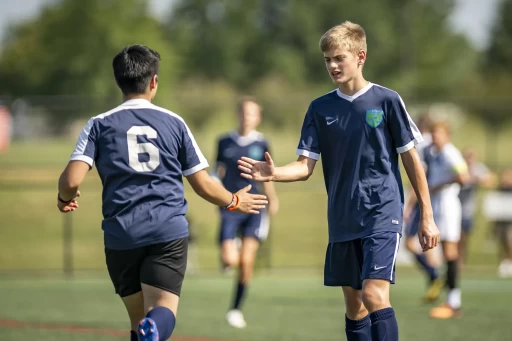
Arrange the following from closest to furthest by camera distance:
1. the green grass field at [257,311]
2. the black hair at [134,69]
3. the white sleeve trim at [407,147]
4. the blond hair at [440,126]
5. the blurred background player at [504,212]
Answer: the black hair at [134,69]
the white sleeve trim at [407,147]
the green grass field at [257,311]
the blond hair at [440,126]
the blurred background player at [504,212]

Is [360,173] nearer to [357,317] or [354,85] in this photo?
[354,85]

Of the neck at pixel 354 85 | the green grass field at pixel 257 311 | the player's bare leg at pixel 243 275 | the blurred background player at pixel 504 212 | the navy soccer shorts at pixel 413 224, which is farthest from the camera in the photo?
the blurred background player at pixel 504 212

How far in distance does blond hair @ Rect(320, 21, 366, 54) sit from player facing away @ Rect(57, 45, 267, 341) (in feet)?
3.72

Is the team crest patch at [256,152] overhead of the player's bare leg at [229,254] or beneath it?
overhead

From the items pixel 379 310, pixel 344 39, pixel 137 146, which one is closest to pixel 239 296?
pixel 379 310

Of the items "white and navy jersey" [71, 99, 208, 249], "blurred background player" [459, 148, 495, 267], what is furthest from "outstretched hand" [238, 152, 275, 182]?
"blurred background player" [459, 148, 495, 267]

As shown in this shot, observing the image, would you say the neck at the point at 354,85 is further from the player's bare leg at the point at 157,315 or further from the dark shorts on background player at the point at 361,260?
the player's bare leg at the point at 157,315

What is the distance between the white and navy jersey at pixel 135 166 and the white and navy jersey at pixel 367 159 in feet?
3.76

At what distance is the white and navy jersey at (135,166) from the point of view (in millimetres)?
5305

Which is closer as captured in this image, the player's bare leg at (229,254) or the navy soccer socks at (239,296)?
the navy soccer socks at (239,296)

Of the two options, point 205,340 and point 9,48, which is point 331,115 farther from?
point 9,48

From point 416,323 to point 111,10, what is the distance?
5015 centimetres

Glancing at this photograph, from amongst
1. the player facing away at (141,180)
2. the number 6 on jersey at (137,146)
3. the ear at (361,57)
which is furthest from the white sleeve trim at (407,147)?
the number 6 on jersey at (137,146)

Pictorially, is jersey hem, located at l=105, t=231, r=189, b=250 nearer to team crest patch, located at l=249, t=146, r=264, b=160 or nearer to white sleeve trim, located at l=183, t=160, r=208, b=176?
white sleeve trim, located at l=183, t=160, r=208, b=176
